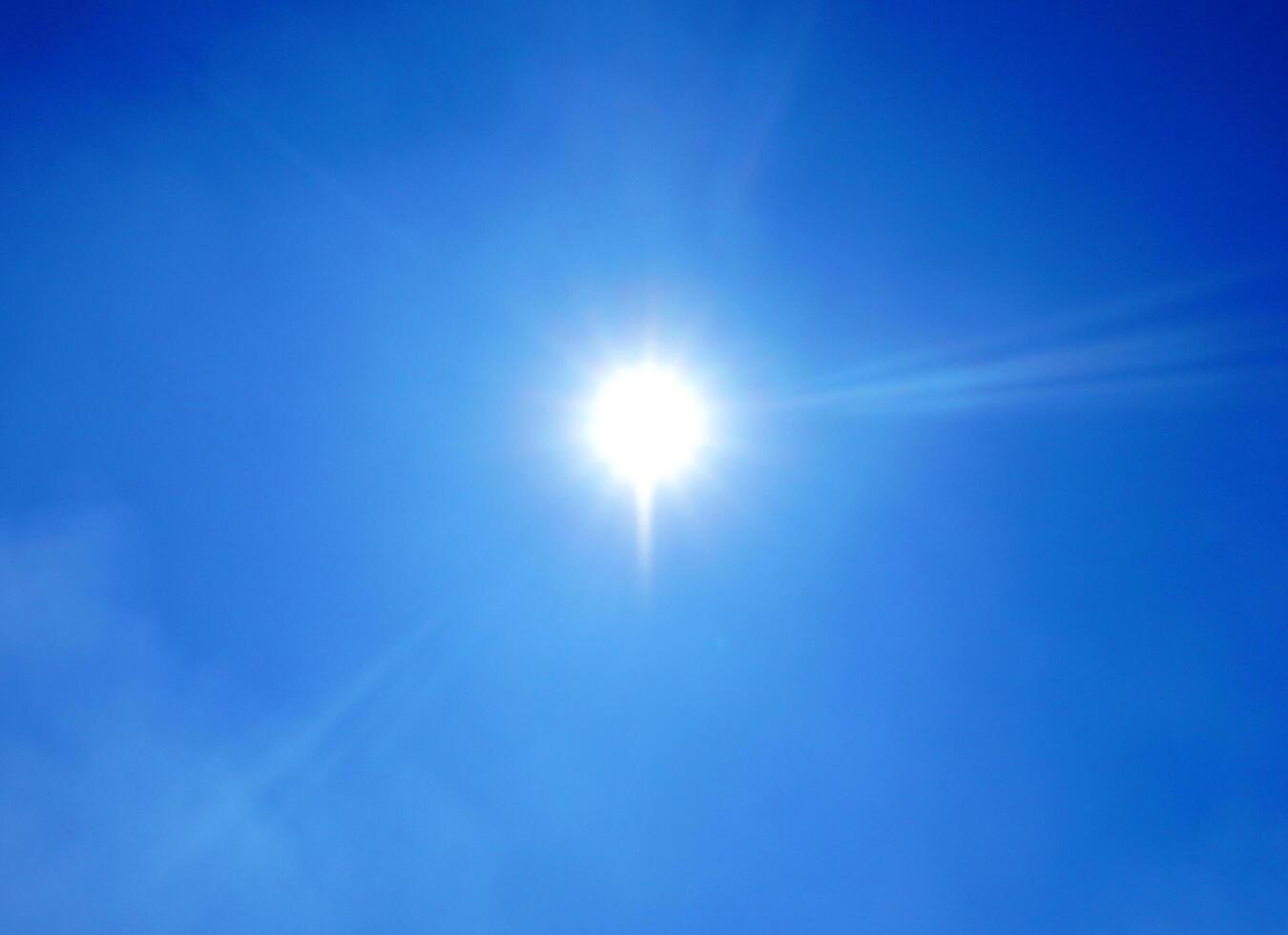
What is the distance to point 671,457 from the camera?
1667 centimetres

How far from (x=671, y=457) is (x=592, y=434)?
2254 mm

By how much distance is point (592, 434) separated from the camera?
16.6m
